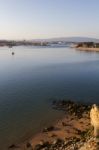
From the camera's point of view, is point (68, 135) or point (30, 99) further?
point (30, 99)

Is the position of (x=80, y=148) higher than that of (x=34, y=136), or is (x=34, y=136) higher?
(x=80, y=148)

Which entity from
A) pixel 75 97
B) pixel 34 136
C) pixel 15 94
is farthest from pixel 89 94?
pixel 34 136

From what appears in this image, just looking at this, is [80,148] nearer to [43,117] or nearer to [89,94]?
[43,117]

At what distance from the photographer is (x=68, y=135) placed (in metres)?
19.0

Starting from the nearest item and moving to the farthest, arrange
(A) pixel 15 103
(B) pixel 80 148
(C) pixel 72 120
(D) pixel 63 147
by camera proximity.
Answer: (B) pixel 80 148
(D) pixel 63 147
(C) pixel 72 120
(A) pixel 15 103

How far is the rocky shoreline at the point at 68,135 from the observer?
51.1 feet

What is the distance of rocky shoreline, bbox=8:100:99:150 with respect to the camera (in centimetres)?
1556

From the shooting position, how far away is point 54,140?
18.1 m

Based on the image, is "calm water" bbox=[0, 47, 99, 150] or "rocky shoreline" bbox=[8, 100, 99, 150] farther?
"calm water" bbox=[0, 47, 99, 150]

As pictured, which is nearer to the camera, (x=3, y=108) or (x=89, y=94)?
(x=3, y=108)

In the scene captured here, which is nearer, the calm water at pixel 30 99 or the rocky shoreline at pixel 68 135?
the rocky shoreline at pixel 68 135

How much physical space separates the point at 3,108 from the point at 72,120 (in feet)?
24.6

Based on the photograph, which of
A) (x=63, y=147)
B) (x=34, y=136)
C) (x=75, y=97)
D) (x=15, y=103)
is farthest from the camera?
(x=75, y=97)

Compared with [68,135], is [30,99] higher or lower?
higher
